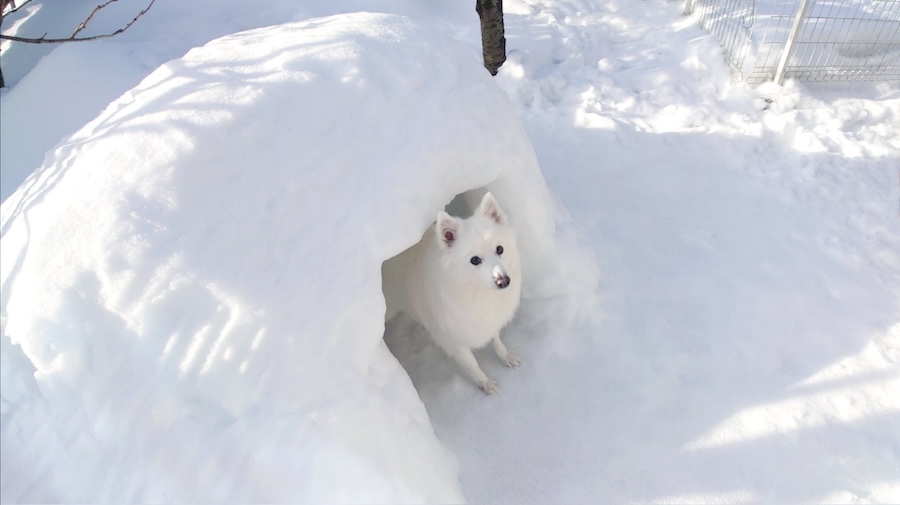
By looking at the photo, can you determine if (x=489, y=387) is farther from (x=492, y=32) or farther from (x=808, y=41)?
(x=808, y=41)

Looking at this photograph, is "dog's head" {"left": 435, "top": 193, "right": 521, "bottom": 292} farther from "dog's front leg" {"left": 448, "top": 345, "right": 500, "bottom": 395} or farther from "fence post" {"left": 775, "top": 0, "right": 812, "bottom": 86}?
"fence post" {"left": 775, "top": 0, "right": 812, "bottom": 86}

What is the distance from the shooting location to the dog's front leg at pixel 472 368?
9.91 feet

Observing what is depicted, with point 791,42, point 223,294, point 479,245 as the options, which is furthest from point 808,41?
point 223,294

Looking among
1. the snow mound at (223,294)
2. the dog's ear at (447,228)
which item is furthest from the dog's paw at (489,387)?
the dog's ear at (447,228)

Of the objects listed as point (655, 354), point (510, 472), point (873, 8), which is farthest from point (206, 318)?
point (873, 8)

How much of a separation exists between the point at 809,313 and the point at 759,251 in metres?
0.56

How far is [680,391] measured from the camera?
2.88 meters

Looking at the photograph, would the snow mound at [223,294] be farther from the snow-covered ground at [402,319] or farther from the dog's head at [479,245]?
the dog's head at [479,245]

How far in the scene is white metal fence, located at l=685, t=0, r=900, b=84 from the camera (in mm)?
4789

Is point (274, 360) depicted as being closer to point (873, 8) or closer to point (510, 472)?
point (510, 472)

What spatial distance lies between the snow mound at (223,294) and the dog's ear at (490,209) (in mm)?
217

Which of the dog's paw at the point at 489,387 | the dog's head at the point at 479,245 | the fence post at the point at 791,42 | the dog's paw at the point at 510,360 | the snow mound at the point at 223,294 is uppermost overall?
the snow mound at the point at 223,294

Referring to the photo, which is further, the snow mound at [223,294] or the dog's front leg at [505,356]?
the dog's front leg at [505,356]

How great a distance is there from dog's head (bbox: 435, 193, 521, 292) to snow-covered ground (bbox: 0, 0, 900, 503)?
0.17 meters
